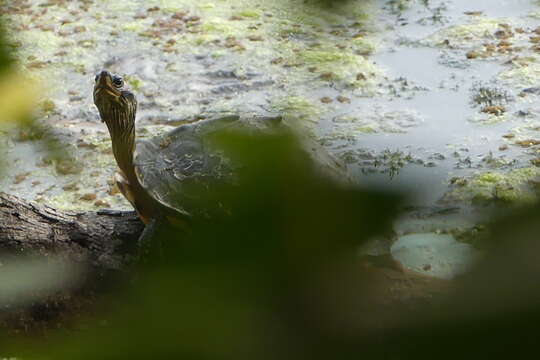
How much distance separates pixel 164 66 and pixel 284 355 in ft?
17.1

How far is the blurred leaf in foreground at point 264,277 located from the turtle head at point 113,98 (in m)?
2.02

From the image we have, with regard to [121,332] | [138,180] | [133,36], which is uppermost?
[121,332]

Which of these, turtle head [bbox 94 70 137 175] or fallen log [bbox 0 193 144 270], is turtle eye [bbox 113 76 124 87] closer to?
turtle head [bbox 94 70 137 175]

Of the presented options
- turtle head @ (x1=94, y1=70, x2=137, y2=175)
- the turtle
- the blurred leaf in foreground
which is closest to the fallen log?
the turtle

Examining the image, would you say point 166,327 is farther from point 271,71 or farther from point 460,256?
point 271,71

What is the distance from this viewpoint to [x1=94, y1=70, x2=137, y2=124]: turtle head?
2.36 meters

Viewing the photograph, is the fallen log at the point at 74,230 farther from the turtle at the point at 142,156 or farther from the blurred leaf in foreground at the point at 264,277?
the blurred leaf in foreground at the point at 264,277

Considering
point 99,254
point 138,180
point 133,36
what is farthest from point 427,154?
point 133,36

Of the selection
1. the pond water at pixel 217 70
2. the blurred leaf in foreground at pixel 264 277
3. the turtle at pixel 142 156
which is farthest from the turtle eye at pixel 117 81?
the blurred leaf in foreground at pixel 264 277

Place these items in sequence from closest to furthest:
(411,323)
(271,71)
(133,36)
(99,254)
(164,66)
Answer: (411,323) → (99,254) → (271,71) → (164,66) → (133,36)

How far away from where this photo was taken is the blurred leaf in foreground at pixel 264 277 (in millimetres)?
307

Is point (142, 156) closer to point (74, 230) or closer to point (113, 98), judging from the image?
point (113, 98)

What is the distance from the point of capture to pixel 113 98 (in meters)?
2.46

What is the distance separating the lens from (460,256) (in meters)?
0.29
